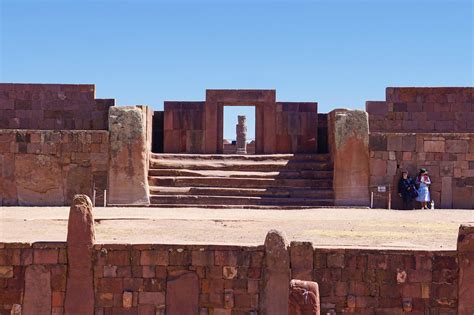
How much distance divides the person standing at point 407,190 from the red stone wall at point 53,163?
6.16 metres

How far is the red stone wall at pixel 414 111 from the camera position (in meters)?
17.1

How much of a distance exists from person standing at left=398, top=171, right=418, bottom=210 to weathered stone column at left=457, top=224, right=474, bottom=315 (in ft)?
19.4

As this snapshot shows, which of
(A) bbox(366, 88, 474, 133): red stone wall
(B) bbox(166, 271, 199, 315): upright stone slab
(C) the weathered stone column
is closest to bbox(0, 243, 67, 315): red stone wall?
(B) bbox(166, 271, 199, 315): upright stone slab

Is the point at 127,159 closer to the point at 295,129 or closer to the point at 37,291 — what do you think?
the point at 295,129

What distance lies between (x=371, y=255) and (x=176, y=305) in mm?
2398

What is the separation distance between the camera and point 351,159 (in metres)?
14.2

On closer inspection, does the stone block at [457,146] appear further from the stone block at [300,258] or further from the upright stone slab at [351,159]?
the stone block at [300,258]

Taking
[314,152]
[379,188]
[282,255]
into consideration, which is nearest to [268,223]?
[282,255]

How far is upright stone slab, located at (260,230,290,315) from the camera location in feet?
25.7

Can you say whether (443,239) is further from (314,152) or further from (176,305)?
(314,152)

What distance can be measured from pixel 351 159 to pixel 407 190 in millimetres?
1310

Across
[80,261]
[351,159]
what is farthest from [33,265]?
[351,159]

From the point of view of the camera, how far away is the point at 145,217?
36.7 ft

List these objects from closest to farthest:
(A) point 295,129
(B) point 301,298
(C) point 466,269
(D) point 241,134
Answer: (B) point 301,298 → (C) point 466,269 → (A) point 295,129 → (D) point 241,134
